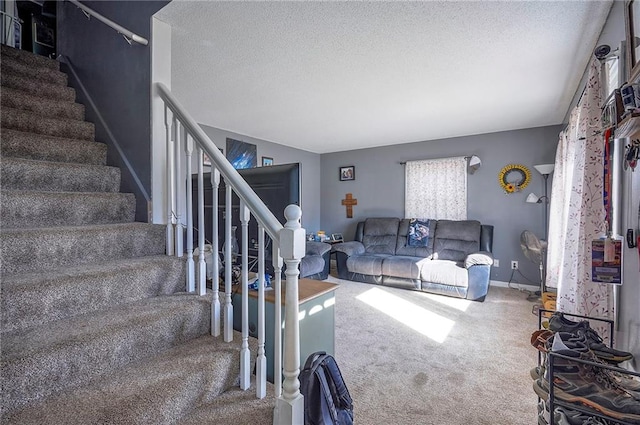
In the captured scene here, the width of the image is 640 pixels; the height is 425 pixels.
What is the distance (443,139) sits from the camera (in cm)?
504

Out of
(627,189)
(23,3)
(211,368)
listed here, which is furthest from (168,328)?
(23,3)

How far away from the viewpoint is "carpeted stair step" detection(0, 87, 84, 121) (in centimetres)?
201

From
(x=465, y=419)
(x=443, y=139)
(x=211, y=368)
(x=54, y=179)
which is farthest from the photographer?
(x=443, y=139)

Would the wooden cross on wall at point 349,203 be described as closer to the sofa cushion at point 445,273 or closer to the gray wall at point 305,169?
the gray wall at point 305,169

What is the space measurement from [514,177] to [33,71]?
5604 millimetres

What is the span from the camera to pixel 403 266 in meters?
4.32

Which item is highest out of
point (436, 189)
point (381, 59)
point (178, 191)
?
point (381, 59)

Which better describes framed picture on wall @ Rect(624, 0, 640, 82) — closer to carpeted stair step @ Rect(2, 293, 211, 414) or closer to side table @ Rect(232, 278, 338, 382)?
side table @ Rect(232, 278, 338, 382)

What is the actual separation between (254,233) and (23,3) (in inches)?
149

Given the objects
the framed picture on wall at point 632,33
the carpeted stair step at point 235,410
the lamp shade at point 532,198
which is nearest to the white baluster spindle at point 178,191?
the carpeted stair step at point 235,410

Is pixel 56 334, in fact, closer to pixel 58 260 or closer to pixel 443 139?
pixel 58 260

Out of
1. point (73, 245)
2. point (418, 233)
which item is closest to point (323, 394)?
point (73, 245)

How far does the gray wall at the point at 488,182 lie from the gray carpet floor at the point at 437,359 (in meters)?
1.08

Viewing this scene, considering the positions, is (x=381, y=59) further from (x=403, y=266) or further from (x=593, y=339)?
(x=403, y=266)
